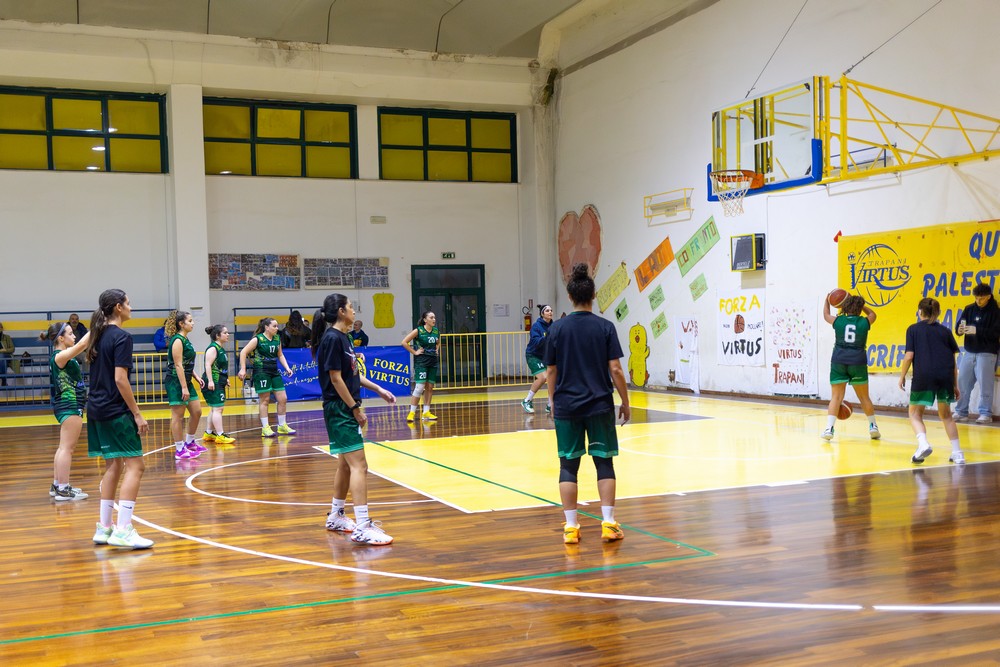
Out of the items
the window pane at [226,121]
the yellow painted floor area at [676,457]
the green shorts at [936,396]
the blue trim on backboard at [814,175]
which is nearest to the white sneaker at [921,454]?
the yellow painted floor area at [676,457]

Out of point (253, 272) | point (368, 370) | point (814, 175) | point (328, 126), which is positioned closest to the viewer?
point (814, 175)

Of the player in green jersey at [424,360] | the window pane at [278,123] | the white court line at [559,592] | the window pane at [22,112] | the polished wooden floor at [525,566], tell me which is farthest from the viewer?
the window pane at [278,123]

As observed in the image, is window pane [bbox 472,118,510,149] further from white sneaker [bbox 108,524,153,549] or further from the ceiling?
white sneaker [bbox 108,524,153,549]

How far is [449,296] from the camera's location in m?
25.6

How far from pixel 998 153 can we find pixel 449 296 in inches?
592

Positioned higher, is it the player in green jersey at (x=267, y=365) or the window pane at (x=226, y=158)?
the window pane at (x=226, y=158)

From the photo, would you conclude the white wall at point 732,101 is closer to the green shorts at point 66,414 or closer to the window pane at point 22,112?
the green shorts at point 66,414

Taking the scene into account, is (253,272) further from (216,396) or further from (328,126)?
(216,396)

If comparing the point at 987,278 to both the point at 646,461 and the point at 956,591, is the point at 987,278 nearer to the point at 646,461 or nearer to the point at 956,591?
the point at 646,461

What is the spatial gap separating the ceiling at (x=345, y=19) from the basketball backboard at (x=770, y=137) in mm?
6443

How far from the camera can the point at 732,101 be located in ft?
60.9

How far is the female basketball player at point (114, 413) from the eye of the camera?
276 inches

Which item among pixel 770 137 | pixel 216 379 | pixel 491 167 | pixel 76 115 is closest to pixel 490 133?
pixel 491 167

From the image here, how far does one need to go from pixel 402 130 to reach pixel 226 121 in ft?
14.9
